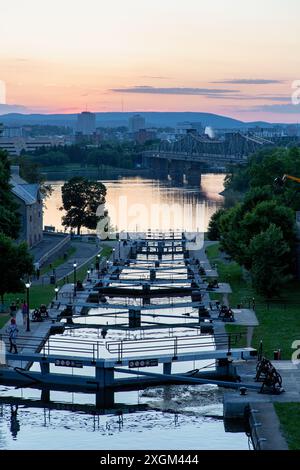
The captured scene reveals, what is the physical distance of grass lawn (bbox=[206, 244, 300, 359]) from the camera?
30.7 m

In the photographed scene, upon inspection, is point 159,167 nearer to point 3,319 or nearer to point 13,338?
point 3,319

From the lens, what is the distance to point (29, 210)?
196ft

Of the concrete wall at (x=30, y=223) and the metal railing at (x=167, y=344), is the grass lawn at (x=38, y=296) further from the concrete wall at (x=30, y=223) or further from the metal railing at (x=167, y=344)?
the concrete wall at (x=30, y=223)

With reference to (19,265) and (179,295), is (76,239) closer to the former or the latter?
(179,295)

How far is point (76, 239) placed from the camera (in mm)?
66688

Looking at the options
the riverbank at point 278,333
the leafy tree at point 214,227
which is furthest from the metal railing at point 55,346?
the leafy tree at point 214,227

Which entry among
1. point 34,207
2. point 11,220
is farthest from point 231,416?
point 34,207

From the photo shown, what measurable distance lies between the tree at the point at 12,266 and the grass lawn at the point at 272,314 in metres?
7.50

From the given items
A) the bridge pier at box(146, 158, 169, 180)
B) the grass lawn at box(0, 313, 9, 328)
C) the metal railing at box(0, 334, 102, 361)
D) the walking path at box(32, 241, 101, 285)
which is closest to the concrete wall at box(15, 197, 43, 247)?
the walking path at box(32, 241, 101, 285)

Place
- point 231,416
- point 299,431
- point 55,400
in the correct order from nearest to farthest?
point 299,431, point 231,416, point 55,400

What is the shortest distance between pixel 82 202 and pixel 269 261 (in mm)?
32402

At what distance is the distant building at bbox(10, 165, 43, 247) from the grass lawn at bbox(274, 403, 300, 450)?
3552 cm

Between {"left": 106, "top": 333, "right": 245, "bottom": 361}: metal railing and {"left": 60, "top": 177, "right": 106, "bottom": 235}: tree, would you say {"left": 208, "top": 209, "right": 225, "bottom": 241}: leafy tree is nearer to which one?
{"left": 60, "top": 177, "right": 106, "bottom": 235}: tree

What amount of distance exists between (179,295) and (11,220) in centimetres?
810
